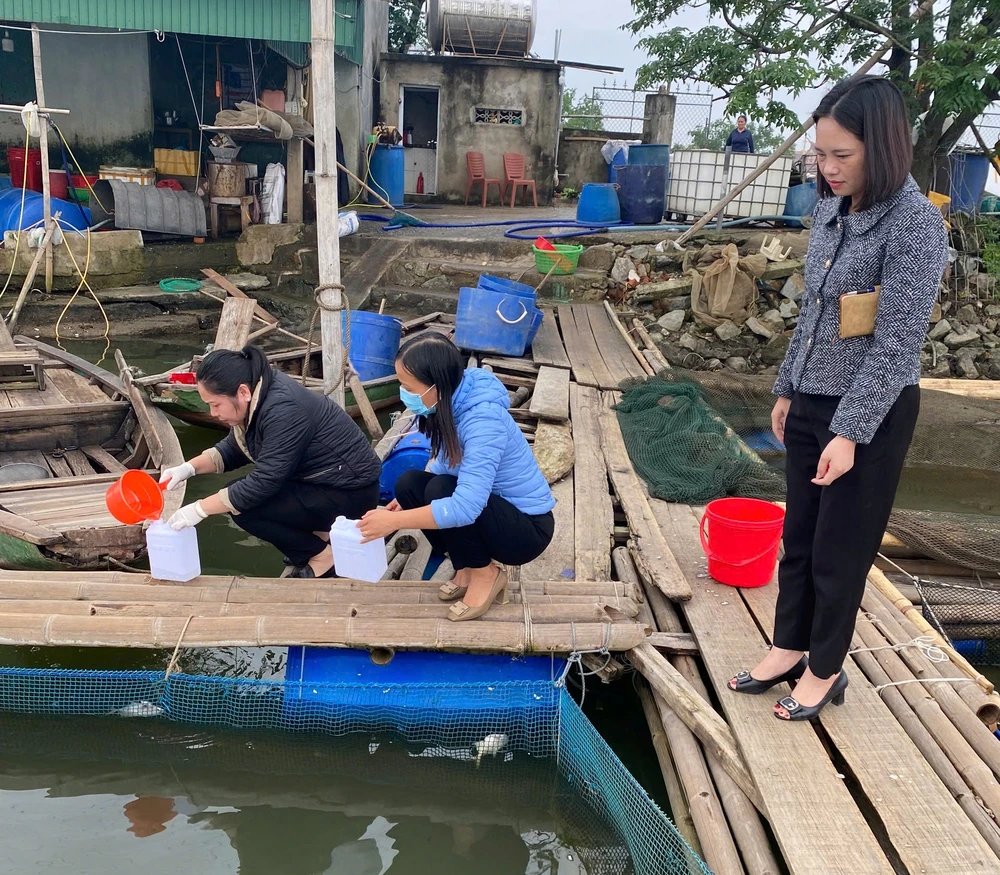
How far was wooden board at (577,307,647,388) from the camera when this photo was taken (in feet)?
25.9

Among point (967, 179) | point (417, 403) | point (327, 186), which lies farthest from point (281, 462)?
point (967, 179)

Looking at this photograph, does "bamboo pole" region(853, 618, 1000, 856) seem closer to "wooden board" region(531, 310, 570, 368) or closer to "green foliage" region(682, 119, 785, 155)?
"wooden board" region(531, 310, 570, 368)

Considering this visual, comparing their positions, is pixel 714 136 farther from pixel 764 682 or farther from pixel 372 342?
pixel 764 682

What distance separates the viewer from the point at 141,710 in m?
3.74

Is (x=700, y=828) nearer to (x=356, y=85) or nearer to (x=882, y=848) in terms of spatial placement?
(x=882, y=848)

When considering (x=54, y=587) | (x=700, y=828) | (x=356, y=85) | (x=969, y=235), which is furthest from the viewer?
(x=356, y=85)

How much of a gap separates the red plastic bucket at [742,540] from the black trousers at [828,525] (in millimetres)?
882

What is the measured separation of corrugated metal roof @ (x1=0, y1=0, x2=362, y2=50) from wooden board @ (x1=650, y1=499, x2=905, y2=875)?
1008cm

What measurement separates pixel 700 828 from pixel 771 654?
0.67m

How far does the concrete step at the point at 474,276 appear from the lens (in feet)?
36.5

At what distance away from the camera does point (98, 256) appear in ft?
37.2

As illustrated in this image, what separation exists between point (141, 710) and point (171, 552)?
27.3 inches

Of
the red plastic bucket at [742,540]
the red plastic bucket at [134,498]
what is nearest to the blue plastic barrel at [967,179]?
the red plastic bucket at [742,540]

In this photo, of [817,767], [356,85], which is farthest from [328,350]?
[356,85]
